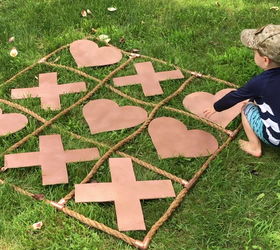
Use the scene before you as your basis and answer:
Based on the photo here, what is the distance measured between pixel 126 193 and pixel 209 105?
93 cm

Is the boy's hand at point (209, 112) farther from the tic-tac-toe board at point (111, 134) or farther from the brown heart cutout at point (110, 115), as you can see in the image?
the brown heart cutout at point (110, 115)

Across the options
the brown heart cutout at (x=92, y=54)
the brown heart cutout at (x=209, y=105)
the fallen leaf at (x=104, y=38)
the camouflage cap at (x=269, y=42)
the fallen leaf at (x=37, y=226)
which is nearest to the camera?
the fallen leaf at (x=37, y=226)

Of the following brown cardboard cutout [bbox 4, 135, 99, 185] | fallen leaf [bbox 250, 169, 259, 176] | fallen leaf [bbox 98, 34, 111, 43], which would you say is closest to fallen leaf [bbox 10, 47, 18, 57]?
fallen leaf [bbox 98, 34, 111, 43]

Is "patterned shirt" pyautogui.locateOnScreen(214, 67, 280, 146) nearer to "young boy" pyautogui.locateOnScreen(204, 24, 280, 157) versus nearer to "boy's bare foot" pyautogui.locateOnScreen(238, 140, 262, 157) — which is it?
"young boy" pyautogui.locateOnScreen(204, 24, 280, 157)

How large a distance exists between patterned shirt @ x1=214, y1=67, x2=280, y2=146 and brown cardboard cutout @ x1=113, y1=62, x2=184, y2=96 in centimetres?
69

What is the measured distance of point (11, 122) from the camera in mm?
2863

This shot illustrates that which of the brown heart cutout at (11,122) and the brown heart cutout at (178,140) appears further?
the brown heart cutout at (11,122)

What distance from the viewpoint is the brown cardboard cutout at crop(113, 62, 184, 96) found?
3156mm

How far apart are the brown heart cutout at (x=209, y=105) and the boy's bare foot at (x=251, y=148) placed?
0.19m

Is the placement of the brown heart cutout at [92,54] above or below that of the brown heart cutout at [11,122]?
above

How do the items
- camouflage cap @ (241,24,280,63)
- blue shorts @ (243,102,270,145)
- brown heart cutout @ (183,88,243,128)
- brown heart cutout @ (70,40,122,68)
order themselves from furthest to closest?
brown heart cutout @ (70,40,122,68) → brown heart cutout @ (183,88,243,128) → blue shorts @ (243,102,270,145) → camouflage cap @ (241,24,280,63)

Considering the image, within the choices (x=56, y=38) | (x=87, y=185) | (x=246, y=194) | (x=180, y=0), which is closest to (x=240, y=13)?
(x=180, y=0)

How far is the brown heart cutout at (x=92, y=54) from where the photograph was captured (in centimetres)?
340

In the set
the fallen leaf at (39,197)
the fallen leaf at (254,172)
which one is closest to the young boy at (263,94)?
the fallen leaf at (254,172)
